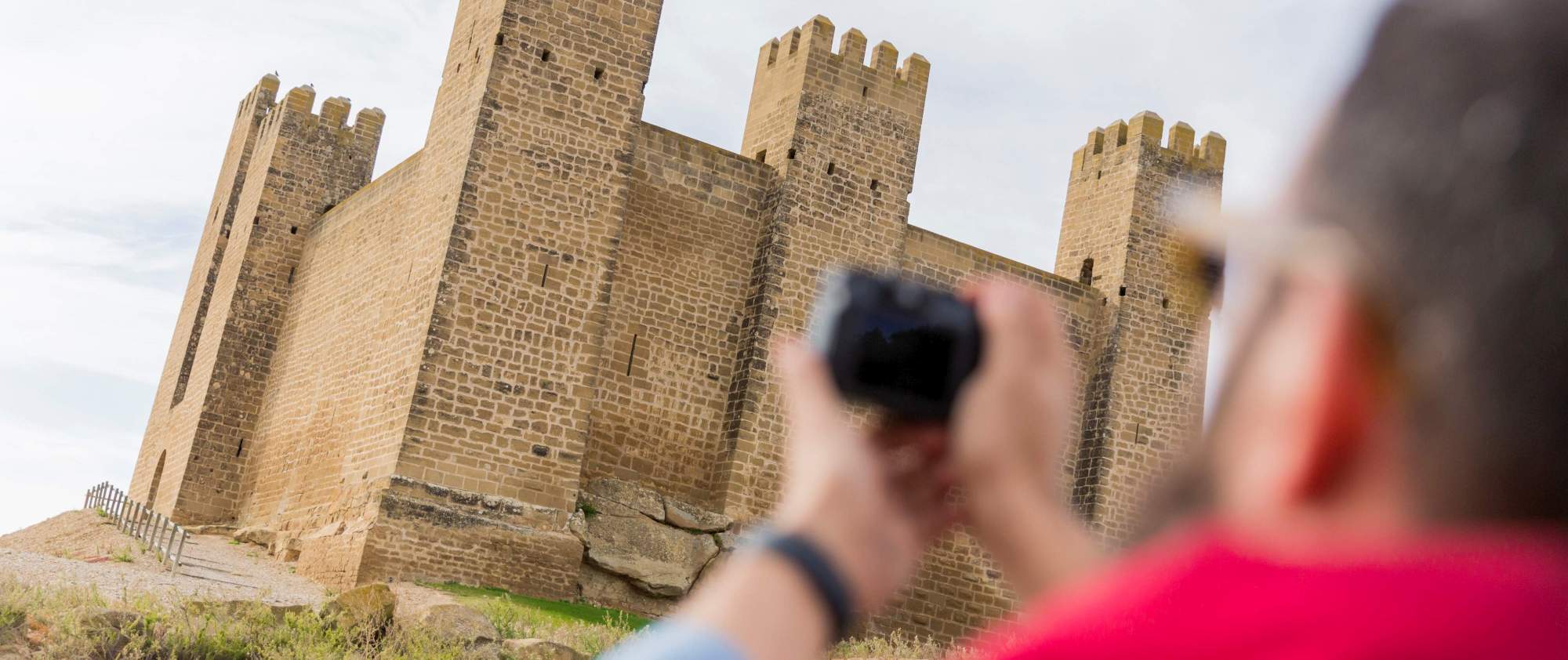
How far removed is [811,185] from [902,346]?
16880 mm

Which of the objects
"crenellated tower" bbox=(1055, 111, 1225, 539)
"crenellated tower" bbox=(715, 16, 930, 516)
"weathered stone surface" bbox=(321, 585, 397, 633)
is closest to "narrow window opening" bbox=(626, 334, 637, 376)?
"crenellated tower" bbox=(715, 16, 930, 516)

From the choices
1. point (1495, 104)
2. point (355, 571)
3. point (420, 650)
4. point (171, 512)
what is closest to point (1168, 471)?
point (1495, 104)

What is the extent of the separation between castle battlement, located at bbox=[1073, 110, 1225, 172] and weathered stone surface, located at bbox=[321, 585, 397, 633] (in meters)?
13.3

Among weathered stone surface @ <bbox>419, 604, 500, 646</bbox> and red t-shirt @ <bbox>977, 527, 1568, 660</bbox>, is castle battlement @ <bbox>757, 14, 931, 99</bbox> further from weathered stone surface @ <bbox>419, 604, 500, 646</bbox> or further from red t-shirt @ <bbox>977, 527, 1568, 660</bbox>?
red t-shirt @ <bbox>977, 527, 1568, 660</bbox>

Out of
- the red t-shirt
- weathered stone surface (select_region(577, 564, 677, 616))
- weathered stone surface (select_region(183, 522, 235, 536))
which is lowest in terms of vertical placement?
weathered stone surface (select_region(183, 522, 235, 536))

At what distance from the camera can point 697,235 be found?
58.2 ft

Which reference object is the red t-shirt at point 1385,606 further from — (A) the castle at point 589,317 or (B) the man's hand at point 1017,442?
(A) the castle at point 589,317

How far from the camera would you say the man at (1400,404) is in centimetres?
76

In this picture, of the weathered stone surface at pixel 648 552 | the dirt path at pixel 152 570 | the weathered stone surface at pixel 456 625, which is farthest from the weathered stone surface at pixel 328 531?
the weathered stone surface at pixel 456 625

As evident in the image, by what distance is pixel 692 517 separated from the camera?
16.2 meters

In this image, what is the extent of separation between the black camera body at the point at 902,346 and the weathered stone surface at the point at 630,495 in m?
15.0

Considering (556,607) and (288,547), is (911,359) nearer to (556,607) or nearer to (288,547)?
(556,607)

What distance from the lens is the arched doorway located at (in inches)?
908

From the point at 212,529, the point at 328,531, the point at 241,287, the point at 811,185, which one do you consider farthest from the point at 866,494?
the point at 241,287
